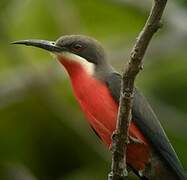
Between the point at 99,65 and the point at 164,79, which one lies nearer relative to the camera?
the point at 99,65

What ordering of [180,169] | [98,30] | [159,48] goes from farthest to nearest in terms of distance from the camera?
[98,30], [159,48], [180,169]

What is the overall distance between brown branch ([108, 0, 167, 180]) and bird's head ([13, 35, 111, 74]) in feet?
3.33

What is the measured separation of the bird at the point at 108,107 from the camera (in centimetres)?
782

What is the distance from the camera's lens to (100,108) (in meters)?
7.80

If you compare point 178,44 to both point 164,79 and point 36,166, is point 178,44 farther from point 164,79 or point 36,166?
point 36,166

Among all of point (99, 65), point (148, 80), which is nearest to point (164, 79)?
point (148, 80)

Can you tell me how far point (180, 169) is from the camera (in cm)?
794

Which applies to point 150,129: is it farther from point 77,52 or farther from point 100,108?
point 77,52

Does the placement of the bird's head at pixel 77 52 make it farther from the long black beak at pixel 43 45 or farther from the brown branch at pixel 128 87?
the brown branch at pixel 128 87

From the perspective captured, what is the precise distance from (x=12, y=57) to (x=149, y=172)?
4149mm

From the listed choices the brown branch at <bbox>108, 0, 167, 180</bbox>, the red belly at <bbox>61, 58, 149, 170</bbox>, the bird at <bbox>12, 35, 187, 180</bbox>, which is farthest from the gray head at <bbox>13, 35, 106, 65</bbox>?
the brown branch at <bbox>108, 0, 167, 180</bbox>

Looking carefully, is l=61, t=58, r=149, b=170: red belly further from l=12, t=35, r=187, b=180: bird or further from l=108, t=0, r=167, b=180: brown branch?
l=108, t=0, r=167, b=180: brown branch

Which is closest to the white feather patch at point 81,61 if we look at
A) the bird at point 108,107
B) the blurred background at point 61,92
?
the bird at point 108,107

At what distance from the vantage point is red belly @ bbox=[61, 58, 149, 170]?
778cm
